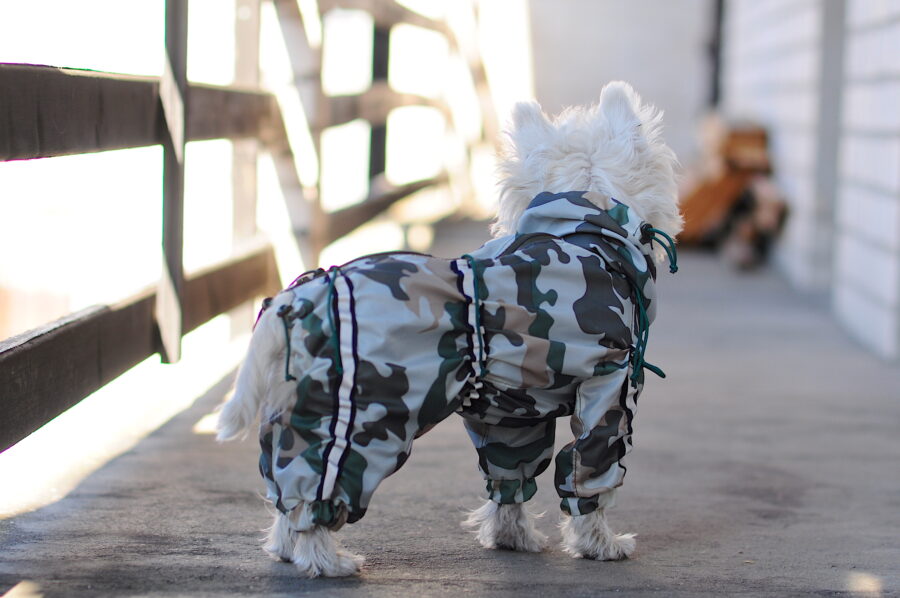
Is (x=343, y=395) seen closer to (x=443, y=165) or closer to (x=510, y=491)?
(x=510, y=491)

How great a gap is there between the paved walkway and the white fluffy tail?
1.08 feet

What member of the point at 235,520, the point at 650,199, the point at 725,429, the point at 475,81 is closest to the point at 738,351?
the point at 725,429

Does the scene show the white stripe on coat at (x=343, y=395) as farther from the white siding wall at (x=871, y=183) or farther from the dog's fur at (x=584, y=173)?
the white siding wall at (x=871, y=183)

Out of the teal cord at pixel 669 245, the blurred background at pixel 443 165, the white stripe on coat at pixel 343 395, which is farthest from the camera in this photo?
the blurred background at pixel 443 165

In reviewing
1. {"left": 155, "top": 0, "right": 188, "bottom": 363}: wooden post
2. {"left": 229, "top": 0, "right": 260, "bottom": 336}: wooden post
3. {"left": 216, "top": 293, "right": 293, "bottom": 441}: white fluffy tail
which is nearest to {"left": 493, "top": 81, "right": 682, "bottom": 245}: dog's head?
{"left": 216, "top": 293, "right": 293, "bottom": 441}: white fluffy tail

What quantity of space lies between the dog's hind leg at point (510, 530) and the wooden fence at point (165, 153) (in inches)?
43.7

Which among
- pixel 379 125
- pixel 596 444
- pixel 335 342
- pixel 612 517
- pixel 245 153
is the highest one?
pixel 379 125

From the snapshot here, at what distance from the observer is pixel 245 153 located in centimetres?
550

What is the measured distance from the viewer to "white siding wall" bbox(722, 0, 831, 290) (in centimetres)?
766

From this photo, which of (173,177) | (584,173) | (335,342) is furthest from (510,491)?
(173,177)

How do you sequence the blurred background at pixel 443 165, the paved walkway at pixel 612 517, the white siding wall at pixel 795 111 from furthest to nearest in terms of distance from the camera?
1. the white siding wall at pixel 795 111
2. the blurred background at pixel 443 165
3. the paved walkway at pixel 612 517

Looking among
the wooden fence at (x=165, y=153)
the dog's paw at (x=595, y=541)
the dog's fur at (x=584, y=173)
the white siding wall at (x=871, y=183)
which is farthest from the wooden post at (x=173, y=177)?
the white siding wall at (x=871, y=183)

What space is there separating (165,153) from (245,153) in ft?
5.80

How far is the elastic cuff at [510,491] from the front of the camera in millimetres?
2770
